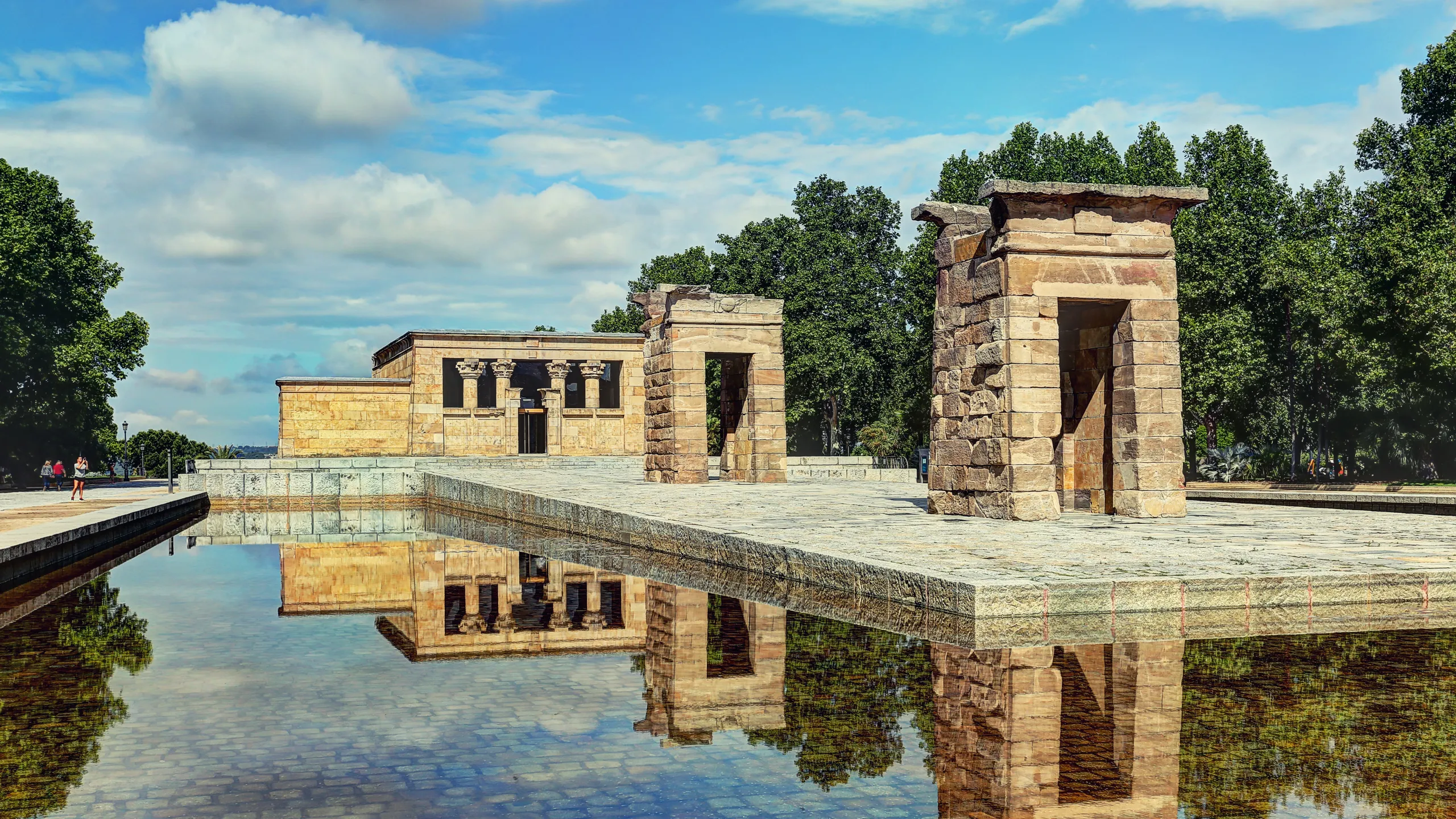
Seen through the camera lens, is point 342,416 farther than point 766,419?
Yes

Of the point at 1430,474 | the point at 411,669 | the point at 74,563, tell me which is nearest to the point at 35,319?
the point at 74,563

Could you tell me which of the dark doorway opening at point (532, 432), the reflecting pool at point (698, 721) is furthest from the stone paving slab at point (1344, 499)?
the dark doorway opening at point (532, 432)

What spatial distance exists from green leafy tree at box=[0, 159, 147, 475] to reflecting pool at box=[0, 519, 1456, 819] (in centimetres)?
2849

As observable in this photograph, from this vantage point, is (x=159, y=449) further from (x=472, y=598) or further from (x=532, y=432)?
(x=472, y=598)

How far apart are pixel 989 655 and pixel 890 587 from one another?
193cm

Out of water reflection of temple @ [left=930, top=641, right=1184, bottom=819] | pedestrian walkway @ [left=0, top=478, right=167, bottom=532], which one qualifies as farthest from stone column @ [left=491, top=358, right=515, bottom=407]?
water reflection of temple @ [left=930, top=641, right=1184, bottom=819]

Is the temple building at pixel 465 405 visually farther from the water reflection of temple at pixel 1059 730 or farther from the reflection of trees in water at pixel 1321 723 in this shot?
the reflection of trees in water at pixel 1321 723

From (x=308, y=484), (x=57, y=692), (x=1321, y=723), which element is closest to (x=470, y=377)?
(x=308, y=484)

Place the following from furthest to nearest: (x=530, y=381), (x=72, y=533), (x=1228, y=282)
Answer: (x=530, y=381)
(x=1228, y=282)
(x=72, y=533)

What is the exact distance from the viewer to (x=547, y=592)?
11.7 metres

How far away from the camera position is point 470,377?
44.9m

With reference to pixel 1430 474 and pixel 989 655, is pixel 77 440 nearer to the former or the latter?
pixel 989 655

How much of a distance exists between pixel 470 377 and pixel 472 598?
112 feet

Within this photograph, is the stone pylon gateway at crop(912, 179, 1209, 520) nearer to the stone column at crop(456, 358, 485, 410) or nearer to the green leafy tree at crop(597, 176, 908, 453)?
the green leafy tree at crop(597, 176, 908, 453)
